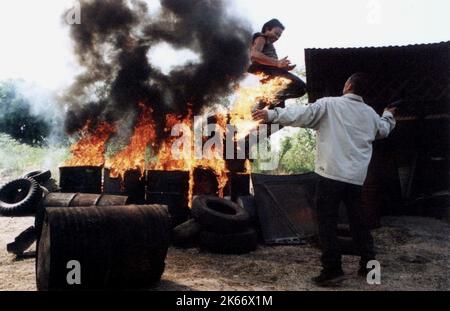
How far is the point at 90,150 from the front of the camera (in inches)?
401

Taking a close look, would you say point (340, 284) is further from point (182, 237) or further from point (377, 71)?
point (377, 71)

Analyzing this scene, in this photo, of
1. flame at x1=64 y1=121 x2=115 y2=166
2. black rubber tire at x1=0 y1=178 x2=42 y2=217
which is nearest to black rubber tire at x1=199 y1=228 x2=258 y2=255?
flame at x1=64 y1=121 x2=115 y2=166

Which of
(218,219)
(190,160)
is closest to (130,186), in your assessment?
(190,160)

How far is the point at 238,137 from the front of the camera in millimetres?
9555

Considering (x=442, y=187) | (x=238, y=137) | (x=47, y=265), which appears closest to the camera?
(x=47, y=265)

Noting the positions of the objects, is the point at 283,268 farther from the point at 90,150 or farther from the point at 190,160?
the point at 90,150

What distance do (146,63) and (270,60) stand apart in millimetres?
7709

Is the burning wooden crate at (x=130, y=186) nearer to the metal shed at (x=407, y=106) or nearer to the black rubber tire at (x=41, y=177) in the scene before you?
the metal shed at (x=407, y=106)

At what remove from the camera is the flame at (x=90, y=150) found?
32.0 ft

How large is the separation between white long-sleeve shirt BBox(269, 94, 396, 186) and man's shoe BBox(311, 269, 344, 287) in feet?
3.68

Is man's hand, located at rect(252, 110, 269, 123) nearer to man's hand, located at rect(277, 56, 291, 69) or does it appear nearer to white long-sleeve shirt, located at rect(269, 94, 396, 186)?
white long-sleeve shirt, located at rect(269, 94, 396, 186)

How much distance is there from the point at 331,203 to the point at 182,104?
949cm

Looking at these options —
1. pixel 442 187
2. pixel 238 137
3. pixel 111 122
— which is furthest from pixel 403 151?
pixel 111 122

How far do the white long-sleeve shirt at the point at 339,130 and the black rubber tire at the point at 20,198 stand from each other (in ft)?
27.1
